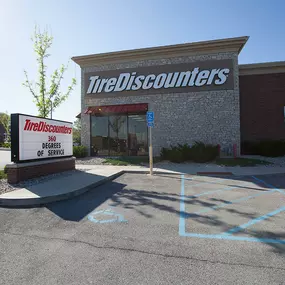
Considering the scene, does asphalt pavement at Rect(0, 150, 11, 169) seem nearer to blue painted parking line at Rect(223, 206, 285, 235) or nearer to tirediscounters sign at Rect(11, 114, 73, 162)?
tirediscounters sign at Rect(11, 114, 73, 162)

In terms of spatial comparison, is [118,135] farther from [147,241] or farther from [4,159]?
[147,241]

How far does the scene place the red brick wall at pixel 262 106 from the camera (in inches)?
691

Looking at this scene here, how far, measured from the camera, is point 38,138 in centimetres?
863

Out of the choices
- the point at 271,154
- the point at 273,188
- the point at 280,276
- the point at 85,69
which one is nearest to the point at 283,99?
the point at 271,154

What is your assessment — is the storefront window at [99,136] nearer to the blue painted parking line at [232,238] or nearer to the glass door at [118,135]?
the glass door at [118,135]

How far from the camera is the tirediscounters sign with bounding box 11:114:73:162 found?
7.54 metres

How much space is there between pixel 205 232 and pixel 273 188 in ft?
15.7

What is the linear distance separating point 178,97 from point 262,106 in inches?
305

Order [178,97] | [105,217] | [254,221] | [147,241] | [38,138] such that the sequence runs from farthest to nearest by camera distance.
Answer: [178,97], [38,138], [105,217], [254,221], [147,241]

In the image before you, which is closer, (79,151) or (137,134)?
(79,151)

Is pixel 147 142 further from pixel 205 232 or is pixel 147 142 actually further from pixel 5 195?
pixel 205 232

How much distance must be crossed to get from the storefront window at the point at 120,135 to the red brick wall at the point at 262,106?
29.9ft

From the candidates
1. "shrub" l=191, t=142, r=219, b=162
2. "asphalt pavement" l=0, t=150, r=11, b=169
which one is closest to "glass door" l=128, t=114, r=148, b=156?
"shrub" l=191, t=142, r=219, b=162

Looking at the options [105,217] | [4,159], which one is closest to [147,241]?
[105,217]
